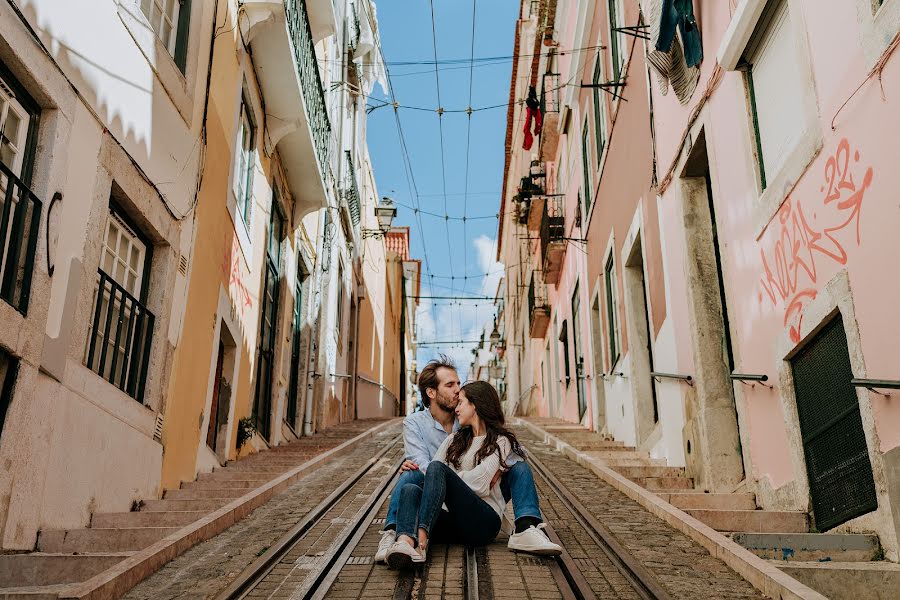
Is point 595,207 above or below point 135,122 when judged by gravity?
above

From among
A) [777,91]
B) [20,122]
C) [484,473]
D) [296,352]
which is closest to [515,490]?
[484,473]

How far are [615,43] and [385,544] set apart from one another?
954 cm

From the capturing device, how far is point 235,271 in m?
9.74

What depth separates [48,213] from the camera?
5.17m

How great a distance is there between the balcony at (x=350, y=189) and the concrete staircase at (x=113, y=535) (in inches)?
427

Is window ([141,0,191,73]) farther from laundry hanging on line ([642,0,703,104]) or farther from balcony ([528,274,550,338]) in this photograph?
balcony ([528,274,550,338])

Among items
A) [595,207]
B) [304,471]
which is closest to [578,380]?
[595,207]

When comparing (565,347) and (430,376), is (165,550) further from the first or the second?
(565,347)

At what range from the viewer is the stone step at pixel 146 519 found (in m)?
5.71

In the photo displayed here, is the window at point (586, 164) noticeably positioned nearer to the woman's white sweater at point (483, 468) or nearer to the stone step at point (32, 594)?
the woman's white sweater at point (483, 468)

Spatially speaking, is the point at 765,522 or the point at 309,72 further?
the point at 309,72

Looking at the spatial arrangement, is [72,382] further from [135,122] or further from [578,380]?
[578,380]

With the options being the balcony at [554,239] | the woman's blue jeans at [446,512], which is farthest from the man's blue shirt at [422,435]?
the balcony at [554,239]

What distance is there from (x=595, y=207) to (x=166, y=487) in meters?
9.11
